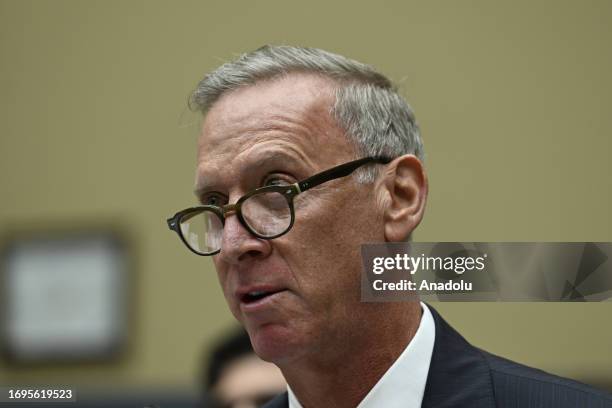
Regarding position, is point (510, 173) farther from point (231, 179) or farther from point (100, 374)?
point (231, 179)

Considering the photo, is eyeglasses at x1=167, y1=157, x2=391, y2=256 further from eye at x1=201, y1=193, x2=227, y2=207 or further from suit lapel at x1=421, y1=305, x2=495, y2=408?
suit lapel at x1=421, y1=305, x2=495, y2=408

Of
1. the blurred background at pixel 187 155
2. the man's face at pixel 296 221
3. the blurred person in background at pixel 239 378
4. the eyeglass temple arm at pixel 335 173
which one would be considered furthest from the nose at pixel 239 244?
the blurred background at pixel 187 155

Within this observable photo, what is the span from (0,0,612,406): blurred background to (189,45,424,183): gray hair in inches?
62.4

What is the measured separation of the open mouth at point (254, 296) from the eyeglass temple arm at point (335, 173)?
18cm

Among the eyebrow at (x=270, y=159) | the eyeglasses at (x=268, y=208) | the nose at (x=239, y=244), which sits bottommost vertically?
the nose at (x=239, y=244)

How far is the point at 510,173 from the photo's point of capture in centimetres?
389

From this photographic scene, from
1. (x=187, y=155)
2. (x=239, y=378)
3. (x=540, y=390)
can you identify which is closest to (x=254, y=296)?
(x=540, y=390)

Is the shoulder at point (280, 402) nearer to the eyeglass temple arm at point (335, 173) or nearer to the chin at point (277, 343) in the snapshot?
the chin at point (277, 343)

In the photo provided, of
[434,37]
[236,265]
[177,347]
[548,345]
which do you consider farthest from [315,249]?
[177,347]

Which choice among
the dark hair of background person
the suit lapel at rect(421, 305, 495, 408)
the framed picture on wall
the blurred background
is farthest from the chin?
the framed picture on wall

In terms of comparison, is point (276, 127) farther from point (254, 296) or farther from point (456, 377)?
point (456, 377)

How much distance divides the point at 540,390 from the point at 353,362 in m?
0.31

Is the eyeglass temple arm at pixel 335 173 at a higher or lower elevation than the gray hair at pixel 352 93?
lower

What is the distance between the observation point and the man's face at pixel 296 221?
1.73 m
